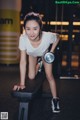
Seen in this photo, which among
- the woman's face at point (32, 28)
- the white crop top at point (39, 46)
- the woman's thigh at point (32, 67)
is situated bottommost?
the woman's thigh at point (32, 67)

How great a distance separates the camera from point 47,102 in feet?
18.7

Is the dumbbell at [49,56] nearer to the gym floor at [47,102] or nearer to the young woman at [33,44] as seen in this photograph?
the young woman at [33,44]

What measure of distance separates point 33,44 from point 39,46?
10 centimetres

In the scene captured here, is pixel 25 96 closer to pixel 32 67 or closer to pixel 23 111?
pixel 23 111

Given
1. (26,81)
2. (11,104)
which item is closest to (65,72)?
(11,104)

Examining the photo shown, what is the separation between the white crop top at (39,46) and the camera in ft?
15.6

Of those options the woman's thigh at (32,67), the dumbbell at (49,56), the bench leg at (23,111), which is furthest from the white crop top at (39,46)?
the bench leg at (23,111)

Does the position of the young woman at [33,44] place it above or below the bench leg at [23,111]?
above

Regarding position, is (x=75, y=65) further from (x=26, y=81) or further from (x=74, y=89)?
(x=26, y=81)

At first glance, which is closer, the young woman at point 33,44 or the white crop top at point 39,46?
the young woman at point 33,44

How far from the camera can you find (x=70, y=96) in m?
6.14

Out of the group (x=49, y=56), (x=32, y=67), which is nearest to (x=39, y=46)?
(x=49, y=56)

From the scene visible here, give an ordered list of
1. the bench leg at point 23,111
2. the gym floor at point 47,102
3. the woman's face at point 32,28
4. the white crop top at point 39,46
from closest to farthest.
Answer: the bench leg at point 23,111, the woman's face at point 32,28, the white crop top at point 39,46, the gym floor at point 47,102

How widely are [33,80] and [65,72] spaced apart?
147 inches
